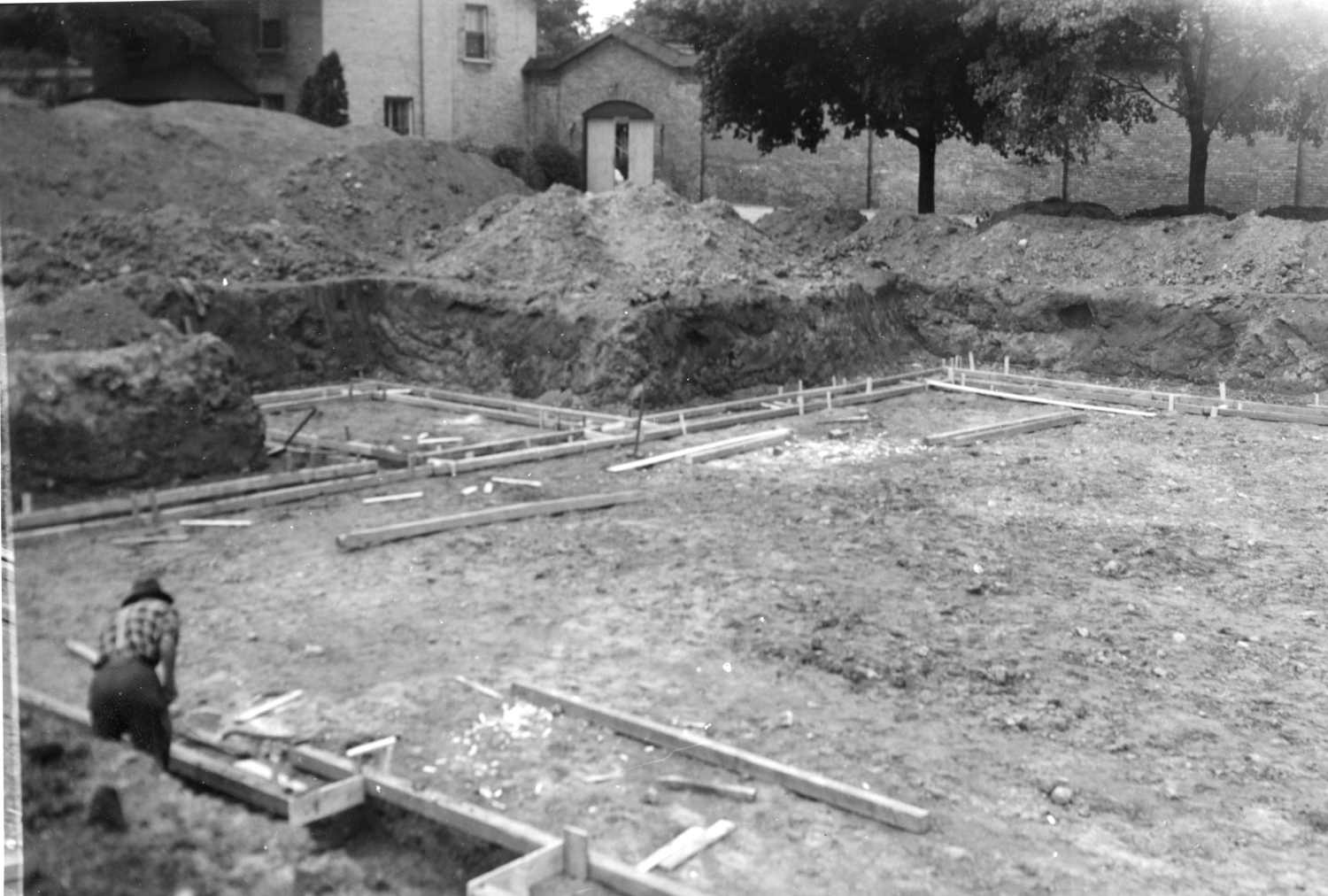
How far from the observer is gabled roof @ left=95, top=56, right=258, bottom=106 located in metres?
4.79

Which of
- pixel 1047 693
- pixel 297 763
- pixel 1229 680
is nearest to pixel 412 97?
pixel 297 763

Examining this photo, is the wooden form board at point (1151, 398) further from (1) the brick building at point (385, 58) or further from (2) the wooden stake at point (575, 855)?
(2) the wooden stake at point (575, 855)

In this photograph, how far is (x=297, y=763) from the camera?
495 centimetres

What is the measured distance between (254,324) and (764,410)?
708 cm

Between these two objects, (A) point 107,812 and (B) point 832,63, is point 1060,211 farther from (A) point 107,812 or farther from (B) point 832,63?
(A) point 107,812

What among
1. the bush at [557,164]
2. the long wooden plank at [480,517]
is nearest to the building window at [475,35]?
the long wooden plank at [480,517]

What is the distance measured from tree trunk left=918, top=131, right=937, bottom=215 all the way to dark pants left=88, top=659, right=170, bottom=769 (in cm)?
2016

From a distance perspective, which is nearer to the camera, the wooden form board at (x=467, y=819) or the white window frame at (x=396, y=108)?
the wooden form board at (x=467, y=819)

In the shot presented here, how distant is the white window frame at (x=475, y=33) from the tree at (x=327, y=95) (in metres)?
0.63

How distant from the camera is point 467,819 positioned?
16.6 feet

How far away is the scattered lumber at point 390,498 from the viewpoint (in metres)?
7.33

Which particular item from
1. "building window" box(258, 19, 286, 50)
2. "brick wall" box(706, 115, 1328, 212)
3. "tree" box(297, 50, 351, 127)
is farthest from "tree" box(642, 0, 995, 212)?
"building window" box(258, 19, 286, 50)

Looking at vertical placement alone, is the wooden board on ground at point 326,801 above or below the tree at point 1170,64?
below

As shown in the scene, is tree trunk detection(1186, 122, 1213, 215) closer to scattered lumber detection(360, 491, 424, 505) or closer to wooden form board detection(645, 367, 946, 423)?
wooden form board detection(645, 367, 946, 423)
